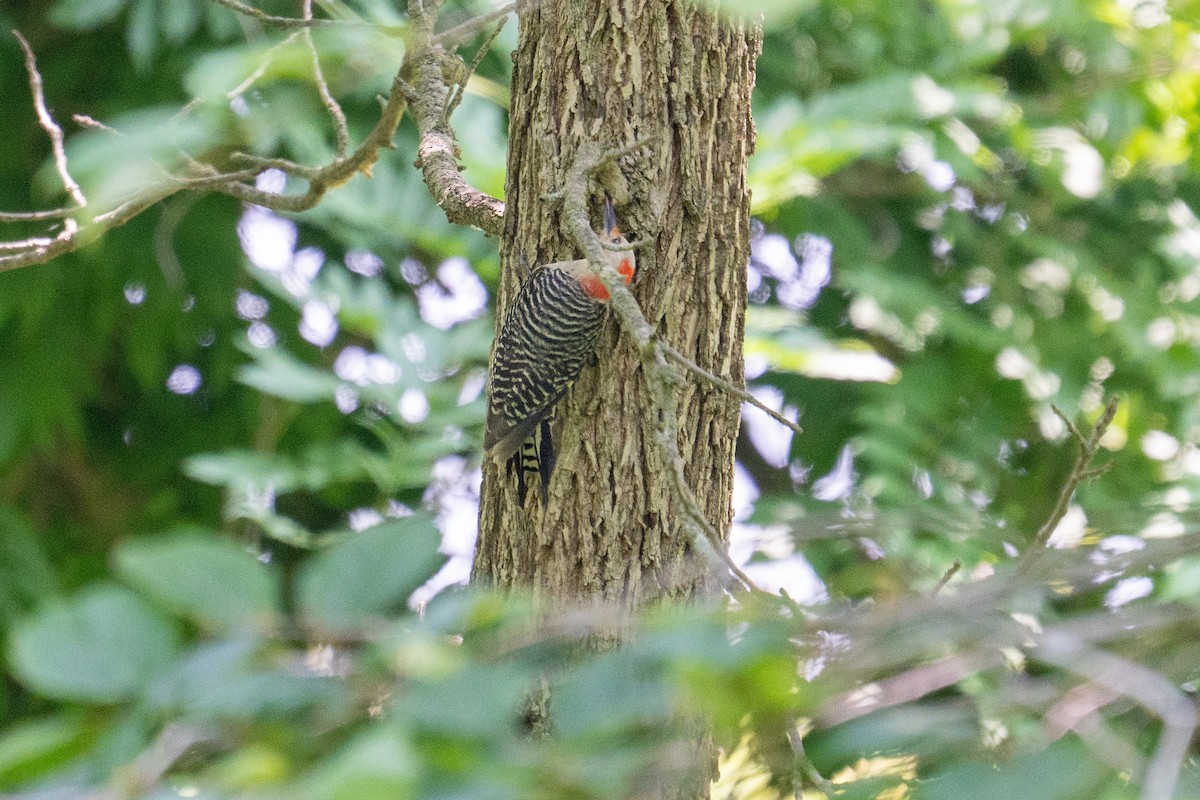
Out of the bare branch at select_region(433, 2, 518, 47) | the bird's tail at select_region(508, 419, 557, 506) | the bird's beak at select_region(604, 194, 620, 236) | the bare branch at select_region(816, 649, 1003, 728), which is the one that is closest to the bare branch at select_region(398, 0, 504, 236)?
the bare branch at select_region(433, 2, 518, 47)

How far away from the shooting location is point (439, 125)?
99.3 inches

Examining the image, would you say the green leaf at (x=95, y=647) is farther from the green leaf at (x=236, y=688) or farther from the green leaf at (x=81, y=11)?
the green leaf at (x=81, y=11)

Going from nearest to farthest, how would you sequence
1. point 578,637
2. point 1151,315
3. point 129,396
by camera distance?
point 578,637, point 1151,315, point 129,396

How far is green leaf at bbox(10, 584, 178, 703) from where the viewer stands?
23.3 inches

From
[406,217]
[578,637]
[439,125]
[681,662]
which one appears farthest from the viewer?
[406,217]

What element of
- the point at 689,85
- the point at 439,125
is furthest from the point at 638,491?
the point at 439,125

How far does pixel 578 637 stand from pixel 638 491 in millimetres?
1288

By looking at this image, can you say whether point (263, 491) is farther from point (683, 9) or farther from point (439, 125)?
point (683, 9)

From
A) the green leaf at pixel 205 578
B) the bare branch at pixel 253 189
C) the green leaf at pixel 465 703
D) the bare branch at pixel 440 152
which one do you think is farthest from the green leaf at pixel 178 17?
the green leaf at pixel 465 703

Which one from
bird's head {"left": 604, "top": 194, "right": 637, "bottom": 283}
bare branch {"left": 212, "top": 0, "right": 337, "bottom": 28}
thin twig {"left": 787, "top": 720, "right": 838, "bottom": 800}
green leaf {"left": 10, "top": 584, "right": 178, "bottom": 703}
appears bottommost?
thin twig {"left": 787, "top": 720, "right": 838, "bottom": 800}

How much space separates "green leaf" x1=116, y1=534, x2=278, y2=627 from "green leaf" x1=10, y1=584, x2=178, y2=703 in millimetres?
17

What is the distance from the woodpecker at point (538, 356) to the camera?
7.64 ft

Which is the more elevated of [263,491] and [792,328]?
[792,328]

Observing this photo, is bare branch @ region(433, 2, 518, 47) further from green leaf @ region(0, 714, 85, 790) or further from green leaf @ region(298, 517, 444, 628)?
green leaf @ region(0, 714, 85, 790)
